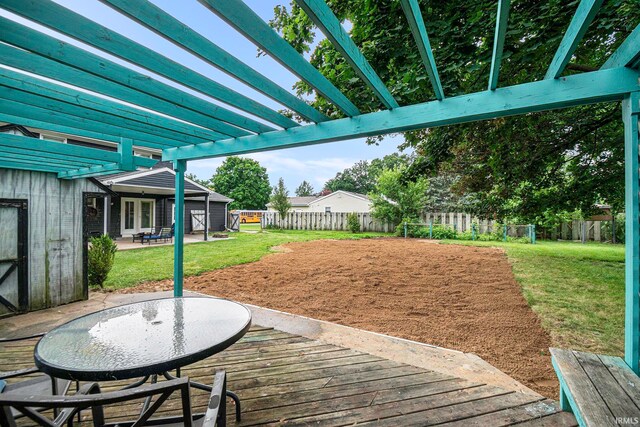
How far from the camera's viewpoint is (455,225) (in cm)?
1409

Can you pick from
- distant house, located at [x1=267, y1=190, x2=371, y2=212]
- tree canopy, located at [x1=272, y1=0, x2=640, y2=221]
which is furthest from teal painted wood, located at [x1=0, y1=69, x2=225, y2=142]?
distant house, located at [x1=267, y1=190, x2=371, y2=212]

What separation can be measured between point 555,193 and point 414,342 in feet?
20.8

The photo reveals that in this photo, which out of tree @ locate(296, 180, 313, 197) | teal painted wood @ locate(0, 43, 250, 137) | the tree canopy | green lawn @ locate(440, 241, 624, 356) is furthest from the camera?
tree @ locate(296, 180, 313, 197)

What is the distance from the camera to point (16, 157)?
10.3ft

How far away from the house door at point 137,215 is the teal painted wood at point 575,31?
15093mm

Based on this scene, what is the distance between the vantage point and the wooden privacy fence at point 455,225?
12.3 metres

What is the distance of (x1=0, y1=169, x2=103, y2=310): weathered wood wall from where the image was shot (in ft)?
13.0

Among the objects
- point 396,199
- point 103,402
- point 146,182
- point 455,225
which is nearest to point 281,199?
→ point 396,199

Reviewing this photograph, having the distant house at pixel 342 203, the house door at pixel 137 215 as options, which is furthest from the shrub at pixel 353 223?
the house door at pixel 137 215

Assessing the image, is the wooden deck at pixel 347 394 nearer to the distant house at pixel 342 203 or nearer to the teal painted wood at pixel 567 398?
the teal painted wood at pixel 567 398

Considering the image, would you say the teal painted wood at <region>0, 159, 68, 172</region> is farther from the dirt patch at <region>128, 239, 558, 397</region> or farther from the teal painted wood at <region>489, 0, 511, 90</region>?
the teal painted wood at <region>489, 0, 511, 90</region>

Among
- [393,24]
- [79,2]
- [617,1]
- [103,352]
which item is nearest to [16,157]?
[79,2]

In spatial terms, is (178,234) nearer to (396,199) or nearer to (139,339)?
(139,339)

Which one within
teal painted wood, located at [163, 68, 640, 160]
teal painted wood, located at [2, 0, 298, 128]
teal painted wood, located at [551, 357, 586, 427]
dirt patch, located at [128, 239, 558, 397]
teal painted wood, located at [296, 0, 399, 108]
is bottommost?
dirt patch, located at [128, 239, 558, 397]
